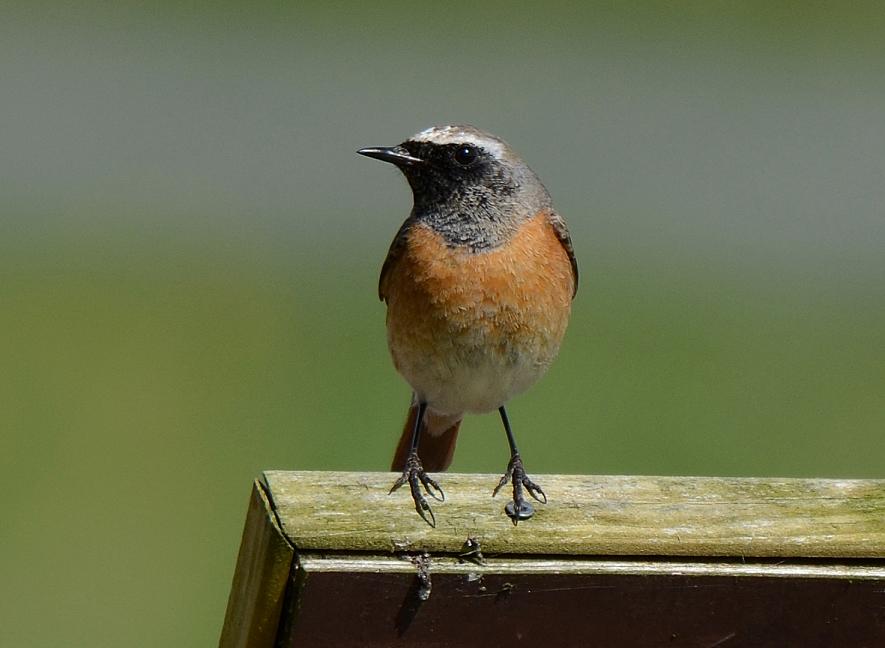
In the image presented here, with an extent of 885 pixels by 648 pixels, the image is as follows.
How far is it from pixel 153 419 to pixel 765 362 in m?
3.45

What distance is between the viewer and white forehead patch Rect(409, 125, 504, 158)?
4.48 metres

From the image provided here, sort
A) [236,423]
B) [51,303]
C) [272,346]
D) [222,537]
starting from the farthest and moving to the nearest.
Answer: [51,303], [272,346], [236,423], [222,537]

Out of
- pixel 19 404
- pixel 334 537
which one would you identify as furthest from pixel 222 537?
pixel 334 537

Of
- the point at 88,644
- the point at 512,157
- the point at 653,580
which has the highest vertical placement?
the point at 512,157

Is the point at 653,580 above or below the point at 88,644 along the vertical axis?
above

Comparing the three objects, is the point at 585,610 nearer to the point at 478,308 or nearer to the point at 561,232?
the point at 478,308

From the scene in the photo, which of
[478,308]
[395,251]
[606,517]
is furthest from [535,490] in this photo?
[395,251]

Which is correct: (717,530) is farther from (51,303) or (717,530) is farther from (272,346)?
(51,303)

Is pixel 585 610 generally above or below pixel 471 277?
below

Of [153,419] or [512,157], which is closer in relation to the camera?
[512,157]

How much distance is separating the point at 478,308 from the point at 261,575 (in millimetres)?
1598

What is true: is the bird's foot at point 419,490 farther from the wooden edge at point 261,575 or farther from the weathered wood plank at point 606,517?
the wooden edge at point 261,575

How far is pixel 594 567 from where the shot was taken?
9.42 feet

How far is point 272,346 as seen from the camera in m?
8.61
